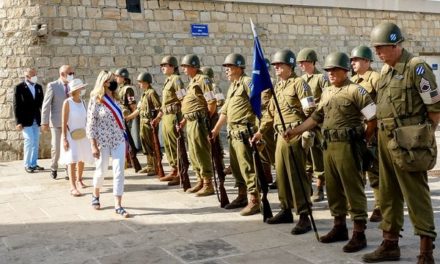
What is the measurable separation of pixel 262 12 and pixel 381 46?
1120cm

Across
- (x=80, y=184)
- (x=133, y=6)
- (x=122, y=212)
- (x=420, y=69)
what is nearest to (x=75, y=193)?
Result: (x=80, y=184)

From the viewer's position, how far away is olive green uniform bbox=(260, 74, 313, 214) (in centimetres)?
503

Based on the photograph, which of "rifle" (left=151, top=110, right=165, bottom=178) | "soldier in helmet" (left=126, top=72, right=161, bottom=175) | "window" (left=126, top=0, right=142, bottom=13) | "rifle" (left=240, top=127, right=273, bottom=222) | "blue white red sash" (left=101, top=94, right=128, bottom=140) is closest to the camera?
"rifle" (left=240, top=127, right=273, bottom=222)

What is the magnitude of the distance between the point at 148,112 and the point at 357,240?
4.95m

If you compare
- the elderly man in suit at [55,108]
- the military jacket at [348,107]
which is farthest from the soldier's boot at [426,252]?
the elderly man in suit at [55,108]

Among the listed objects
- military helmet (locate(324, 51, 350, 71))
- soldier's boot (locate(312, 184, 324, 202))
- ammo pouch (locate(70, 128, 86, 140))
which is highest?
military helmet (locate(324, 51, 350, 71))

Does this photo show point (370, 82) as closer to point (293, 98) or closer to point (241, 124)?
point (293, 98)

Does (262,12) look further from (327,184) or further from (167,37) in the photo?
(327,184)

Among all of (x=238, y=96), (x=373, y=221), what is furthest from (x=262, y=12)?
(x=373, y=221)

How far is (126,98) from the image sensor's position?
9258 millimetres

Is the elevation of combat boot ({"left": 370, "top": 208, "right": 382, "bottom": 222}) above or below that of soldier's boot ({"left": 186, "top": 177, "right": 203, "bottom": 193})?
below

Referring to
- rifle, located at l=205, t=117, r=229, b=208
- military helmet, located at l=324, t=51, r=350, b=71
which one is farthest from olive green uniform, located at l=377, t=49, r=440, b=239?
rifle, located at l=205, t=117, r=229, b=208

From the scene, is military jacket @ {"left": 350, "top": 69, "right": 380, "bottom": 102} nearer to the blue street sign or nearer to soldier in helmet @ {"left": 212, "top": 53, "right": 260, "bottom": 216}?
soldier in helmet @ {"left": 212, "top": 53, "right": 260, "bottom": 216}

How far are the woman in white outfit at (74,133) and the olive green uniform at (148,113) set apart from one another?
132cm
